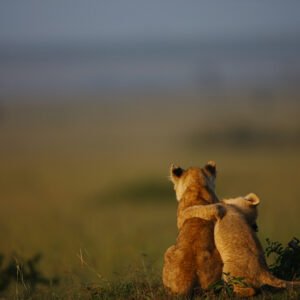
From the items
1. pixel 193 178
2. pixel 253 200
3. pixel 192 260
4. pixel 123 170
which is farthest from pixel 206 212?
pixel 123 170

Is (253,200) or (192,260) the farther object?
(253,200)

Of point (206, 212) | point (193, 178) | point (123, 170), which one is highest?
point (193, 178)

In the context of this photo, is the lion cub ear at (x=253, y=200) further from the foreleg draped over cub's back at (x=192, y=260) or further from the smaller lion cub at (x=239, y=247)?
the foreleg draped over cub's back at (x=192, y=260)

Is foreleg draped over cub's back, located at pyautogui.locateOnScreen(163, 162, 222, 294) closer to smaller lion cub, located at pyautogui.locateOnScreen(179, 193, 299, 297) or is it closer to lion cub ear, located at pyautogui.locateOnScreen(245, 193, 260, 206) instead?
smaller lion cub, located at pyautogui.locateOnScreen(179, 193, 299, 297)

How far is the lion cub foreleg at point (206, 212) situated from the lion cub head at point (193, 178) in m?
0.53

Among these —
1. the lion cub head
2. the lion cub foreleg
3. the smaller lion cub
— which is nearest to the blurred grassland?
the lion cub head

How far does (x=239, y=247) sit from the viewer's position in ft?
27.8

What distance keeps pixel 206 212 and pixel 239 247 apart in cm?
45

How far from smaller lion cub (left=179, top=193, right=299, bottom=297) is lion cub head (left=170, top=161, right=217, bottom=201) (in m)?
0.57

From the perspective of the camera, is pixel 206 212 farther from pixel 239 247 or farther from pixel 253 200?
pixel 253 200

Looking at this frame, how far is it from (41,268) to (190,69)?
432 ft

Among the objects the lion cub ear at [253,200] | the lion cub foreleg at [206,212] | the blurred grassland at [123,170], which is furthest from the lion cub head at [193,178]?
the blurred grassland at [123,170]

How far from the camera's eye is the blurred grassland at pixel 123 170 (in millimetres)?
18486

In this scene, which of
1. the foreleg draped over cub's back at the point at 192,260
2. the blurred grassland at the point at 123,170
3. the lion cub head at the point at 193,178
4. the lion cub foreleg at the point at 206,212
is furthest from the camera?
the blurred grassland at the point at 123,170
